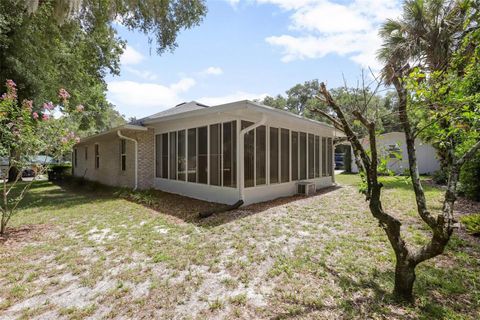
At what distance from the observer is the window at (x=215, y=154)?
7.25 metres

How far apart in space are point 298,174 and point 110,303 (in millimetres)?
7471

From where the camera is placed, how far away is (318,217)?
232 inches

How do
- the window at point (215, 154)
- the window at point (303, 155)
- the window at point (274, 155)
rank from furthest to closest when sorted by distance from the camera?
1. the window at point (303, 155)
2. the window at point (274, 155)
3. the window at point (215, 154)

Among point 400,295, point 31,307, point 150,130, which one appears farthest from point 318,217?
point 150,130

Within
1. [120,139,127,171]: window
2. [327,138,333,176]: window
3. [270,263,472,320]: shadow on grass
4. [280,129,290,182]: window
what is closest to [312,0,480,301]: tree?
[270,263,472,320]: shadow on grass

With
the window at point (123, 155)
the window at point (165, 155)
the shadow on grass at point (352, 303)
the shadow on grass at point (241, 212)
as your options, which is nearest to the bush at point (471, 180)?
the shadow on grass at point (241, 212)

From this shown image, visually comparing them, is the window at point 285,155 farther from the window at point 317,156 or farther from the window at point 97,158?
the window at point 97,158

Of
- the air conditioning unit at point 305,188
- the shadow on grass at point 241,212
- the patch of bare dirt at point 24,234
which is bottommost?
the patch of bare dirt at point 24,234

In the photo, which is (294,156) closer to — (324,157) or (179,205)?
(324,157)

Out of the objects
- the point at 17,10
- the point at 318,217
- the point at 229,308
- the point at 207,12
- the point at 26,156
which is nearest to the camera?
the point at 229,308

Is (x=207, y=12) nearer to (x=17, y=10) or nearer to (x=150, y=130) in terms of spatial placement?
(x=150, y=130)

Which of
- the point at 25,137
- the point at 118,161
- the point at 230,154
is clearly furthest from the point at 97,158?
the point at 230,154

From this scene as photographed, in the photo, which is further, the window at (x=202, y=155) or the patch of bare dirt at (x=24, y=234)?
the window at (x=202, y=155)

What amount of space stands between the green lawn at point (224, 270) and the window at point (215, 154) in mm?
1675
